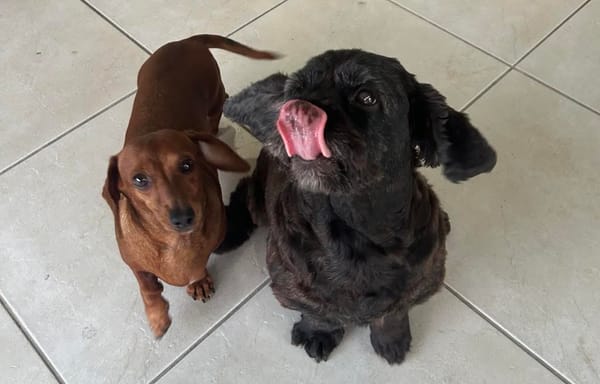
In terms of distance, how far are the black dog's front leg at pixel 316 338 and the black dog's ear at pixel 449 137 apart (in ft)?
1.70

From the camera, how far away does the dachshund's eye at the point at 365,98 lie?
0.94 metres

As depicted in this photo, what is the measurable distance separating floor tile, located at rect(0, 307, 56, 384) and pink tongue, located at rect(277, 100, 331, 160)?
0.93 meters

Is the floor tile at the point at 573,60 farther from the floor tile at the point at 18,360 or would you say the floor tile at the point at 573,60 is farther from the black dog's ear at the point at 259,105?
the floor tile at the point at 18,360

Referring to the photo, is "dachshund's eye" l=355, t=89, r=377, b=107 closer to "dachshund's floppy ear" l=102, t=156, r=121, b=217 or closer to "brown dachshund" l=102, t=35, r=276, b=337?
"brown dachshund" l=102, t=35, r=276, b=337

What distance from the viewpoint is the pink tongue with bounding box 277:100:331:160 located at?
845 millimetres

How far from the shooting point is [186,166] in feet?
3.97

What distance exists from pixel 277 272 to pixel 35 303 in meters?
0.66

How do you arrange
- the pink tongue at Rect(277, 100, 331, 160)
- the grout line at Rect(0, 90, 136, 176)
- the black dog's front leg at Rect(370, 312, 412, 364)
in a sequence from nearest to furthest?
1. the pink tongue at Rect(277, 100, 331, 160)
2. the black dog's front leg at Rect(370, 312, 412, 364)
3. the grout line at Rect(0, 90, 136, 176)

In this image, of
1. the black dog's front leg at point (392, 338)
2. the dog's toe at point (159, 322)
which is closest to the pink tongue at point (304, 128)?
the black dog's front leg at point (392, 338)

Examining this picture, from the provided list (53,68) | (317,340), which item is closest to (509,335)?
(317,340)

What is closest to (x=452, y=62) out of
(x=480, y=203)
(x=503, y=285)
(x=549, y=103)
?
(x=549, y=103)

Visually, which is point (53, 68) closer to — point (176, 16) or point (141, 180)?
point (176, 16)

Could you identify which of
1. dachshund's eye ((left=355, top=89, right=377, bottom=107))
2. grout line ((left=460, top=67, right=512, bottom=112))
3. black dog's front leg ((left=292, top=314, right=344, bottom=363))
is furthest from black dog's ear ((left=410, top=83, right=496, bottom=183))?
grout line ((left=460, top=67, right=512, bottom=112))

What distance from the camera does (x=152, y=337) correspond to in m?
1.49
